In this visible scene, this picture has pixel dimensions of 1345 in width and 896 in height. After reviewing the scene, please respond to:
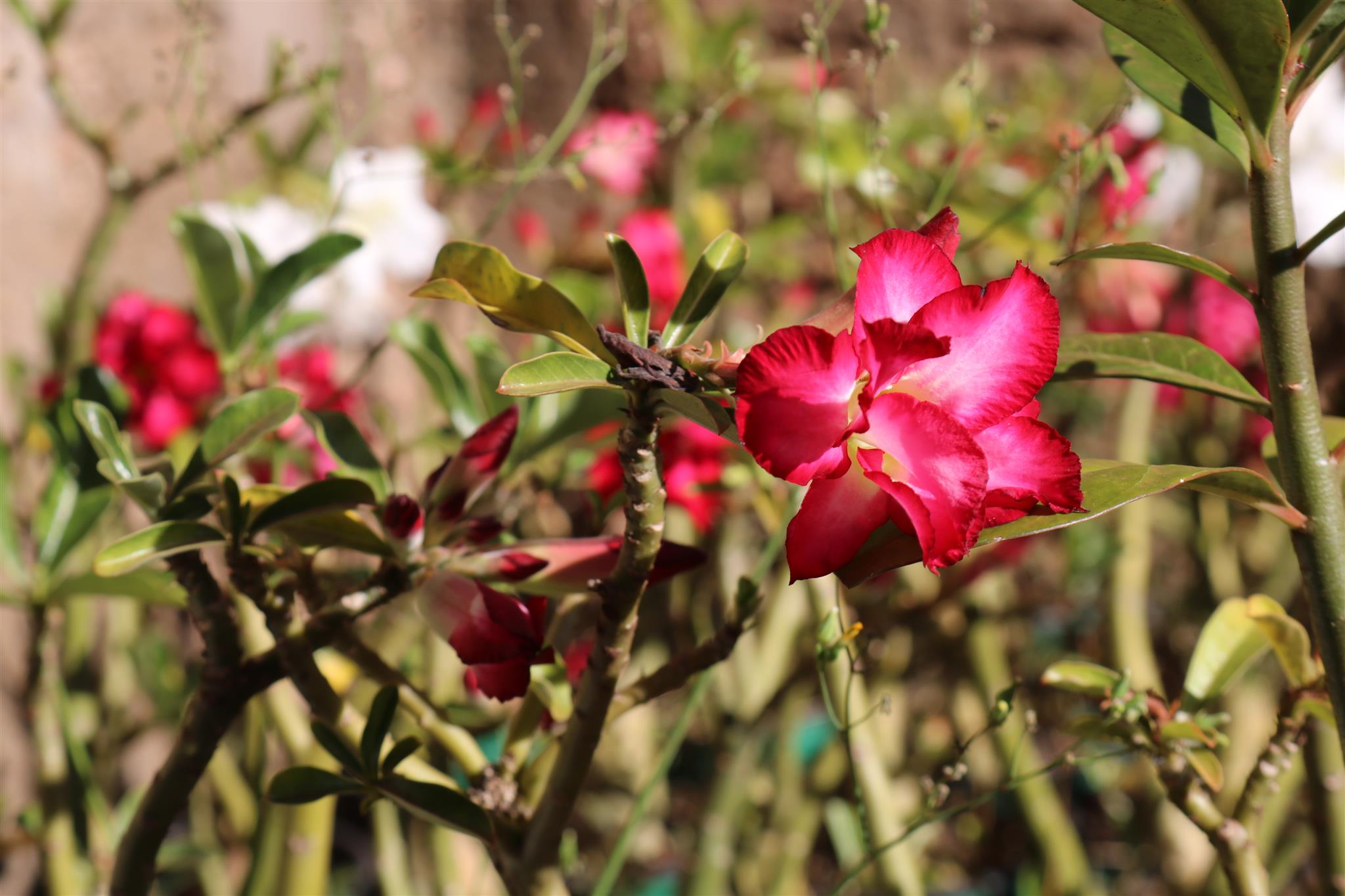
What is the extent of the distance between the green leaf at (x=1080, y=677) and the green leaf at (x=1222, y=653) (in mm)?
38

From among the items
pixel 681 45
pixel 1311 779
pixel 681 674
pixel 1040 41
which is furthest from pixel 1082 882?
pixel 1040 41

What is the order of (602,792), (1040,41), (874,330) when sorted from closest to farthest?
(874,330)
(602,792)
(1040,41)

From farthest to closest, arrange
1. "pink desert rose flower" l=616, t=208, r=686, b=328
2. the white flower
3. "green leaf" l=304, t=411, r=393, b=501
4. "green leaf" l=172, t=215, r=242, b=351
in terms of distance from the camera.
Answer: "pink desert rose flower" l=616, t=208, r=686, b=328 < the white flower < "green leaf" l=172, t=215, r=242, b=351 < "green leaf" l=304, t=411, r=393, b=501

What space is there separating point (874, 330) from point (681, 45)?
4.54 feet

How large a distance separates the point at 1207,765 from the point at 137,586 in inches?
20.8

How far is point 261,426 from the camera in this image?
1.54ft

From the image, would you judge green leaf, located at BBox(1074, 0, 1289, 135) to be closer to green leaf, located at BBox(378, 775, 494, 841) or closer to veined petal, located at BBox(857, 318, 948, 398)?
veined petal, located at BBox(857, 318, 948, 398)

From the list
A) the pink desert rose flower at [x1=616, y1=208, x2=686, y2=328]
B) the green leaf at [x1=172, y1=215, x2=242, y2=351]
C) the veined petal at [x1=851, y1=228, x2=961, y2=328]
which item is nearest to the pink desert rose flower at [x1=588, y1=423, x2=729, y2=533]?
the pink desert rose flower at [x1=616, y1=208, x2=686, y2=328]

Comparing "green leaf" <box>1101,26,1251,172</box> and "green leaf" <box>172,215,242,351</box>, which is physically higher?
"green leaf" <box>172,215,242,351</box>

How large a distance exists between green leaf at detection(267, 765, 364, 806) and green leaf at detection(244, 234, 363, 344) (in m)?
0.27

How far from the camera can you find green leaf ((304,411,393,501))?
53 centimetres

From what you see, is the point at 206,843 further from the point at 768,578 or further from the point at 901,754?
the point at 901,754

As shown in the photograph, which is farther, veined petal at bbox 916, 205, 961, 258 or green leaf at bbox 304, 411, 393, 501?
green leaf at bbox 304, 411, 393, 501

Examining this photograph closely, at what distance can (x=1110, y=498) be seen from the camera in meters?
0.37
